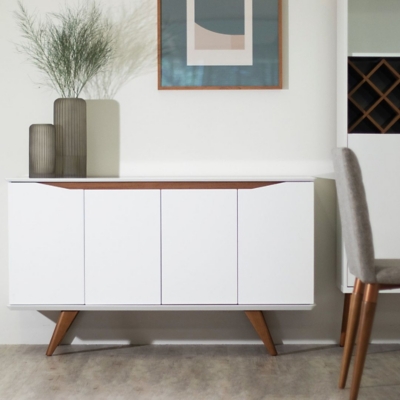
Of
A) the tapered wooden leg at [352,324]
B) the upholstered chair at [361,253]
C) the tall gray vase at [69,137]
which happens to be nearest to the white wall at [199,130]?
the tall gray vase at [69,137]

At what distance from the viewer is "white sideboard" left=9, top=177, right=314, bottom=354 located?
262 cm

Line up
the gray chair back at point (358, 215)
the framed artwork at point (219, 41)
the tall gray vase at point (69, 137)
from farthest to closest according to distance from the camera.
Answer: the framed artwork at point (219, 41)
the tall gray vase at point (69, 137)
the gray chair back at point (358, 215)

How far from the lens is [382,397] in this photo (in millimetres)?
2250

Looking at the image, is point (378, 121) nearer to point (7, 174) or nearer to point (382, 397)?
point (382, 397)

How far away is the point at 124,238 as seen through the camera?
8.61 ft

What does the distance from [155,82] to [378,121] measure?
1080 mm

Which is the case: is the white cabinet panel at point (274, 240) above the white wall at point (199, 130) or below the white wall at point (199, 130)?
below

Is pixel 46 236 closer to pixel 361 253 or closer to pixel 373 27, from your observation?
pixel 361 253

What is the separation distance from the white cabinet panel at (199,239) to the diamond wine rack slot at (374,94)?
2.44ft

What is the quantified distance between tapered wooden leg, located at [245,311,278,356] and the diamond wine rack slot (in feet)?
3.18

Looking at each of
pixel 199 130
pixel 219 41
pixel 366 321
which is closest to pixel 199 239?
pixel 199 130

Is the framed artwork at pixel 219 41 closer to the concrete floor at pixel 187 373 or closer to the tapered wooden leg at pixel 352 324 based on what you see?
the tapered wooden leg at pixel 352 324

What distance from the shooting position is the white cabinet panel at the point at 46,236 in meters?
2.62

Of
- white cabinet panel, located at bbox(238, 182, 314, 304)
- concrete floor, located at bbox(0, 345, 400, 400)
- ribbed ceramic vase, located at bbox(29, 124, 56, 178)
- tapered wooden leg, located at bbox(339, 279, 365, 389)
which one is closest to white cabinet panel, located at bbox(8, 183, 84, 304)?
ribbed ceramic vase, located at bbox(29, 124, 56, 178)
